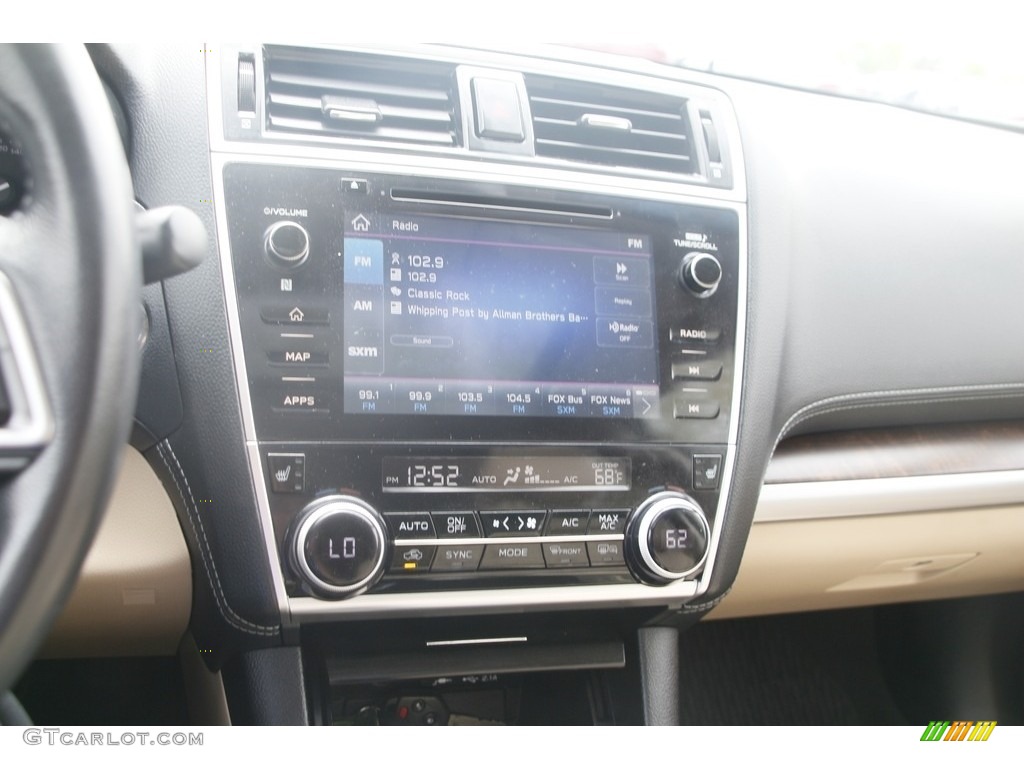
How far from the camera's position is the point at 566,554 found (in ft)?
3.10

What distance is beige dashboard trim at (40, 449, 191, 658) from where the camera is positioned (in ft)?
2.96

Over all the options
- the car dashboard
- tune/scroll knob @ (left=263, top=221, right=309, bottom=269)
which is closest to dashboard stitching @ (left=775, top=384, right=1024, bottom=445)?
the car dashboard

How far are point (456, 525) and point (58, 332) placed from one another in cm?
44

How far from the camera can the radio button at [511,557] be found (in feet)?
3.02

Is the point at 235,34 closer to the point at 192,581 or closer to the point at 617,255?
the point at 617,255

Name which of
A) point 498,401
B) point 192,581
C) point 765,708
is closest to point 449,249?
point 498,401

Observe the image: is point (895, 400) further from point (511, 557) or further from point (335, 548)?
point (335, 548)

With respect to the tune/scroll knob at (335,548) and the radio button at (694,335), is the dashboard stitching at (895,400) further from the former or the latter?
the tune/scroll knob at (335,548)

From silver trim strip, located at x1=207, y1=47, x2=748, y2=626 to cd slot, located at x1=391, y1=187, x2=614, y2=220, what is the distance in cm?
2

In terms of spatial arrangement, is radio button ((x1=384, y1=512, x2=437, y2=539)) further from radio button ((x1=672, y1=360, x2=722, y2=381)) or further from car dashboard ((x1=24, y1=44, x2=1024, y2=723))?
radio button ((x1=672, y1=360, x2=722, y2=381))

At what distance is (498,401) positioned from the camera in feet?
3.06

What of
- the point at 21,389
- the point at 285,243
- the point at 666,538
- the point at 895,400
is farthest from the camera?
the point at 895,400
